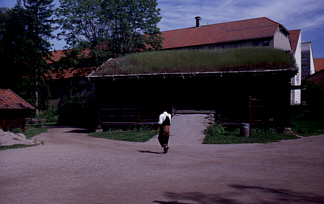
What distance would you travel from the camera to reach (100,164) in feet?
30.5

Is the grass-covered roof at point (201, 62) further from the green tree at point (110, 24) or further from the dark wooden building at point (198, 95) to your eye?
the green tree at point (110, 24)

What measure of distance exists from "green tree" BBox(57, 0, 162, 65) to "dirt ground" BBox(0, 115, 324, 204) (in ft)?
72.8

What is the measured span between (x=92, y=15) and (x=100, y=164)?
86.5 feet

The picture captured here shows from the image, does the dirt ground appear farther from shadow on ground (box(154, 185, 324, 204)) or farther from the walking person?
the walking person

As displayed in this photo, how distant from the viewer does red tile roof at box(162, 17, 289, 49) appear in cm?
3906

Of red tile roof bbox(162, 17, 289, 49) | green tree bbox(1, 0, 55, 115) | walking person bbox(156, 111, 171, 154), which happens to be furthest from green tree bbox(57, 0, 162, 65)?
walking person bbox(156, 111, 171, 154)

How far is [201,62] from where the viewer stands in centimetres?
2169

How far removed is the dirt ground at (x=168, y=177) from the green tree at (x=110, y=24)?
2220 centimetres

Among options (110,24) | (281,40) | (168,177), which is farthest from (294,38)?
(168,177)

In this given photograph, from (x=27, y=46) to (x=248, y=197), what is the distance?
36.4 metres

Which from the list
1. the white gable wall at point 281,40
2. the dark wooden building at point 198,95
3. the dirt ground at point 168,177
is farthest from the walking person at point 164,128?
the white gable wall at point 281,40

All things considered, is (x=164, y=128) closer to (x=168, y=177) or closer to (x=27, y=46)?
(x=168, y=177)

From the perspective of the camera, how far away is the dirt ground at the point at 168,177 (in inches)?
223

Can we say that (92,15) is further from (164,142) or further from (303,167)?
(303,167)
